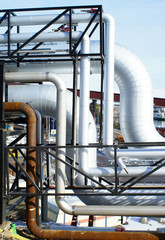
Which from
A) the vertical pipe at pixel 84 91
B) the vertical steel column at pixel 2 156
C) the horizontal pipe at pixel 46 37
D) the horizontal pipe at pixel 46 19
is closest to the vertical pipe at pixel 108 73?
the horizontal pipe at pixel 46 19

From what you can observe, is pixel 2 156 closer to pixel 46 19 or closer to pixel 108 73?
pixel 108 73

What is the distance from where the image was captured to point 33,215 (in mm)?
5215

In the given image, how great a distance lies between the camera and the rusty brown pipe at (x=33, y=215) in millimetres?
4926

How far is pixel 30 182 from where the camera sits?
17.0 ft

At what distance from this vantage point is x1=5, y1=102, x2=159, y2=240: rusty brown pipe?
493 cm

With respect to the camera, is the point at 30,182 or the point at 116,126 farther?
the point at 116,126

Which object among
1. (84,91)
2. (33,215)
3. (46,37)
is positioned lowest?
(33,215)

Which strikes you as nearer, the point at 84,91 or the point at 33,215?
the point at 33,215

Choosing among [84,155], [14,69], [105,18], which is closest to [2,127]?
[84,155]

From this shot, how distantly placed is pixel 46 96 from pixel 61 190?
4.34 metres

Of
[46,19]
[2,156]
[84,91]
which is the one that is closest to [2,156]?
[2,156]

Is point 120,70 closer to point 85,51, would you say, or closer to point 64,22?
point 85,51

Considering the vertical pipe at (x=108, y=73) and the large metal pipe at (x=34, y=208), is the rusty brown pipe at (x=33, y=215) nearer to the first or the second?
the large metal pipe at (x=34, y=208)

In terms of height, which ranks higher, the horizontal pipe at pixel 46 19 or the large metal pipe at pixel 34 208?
the horizontal pipe at pixel 46 19
